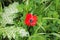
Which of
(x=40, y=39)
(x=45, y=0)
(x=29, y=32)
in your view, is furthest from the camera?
(x=45, y=0)

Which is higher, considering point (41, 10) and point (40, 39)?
point (41, 10)

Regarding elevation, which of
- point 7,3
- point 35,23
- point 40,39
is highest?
point 7,3

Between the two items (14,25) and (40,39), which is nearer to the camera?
(40,39)

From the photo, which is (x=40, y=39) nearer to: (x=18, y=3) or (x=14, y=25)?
(x=14, y=25)

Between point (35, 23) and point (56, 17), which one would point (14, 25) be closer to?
point (35, 23)

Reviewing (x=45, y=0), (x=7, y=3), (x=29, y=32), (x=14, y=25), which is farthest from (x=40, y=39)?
(x=7, y=3)

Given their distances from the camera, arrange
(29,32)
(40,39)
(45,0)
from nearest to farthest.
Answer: (40,39) → (29,32) → (45,0)

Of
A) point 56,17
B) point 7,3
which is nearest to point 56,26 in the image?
point 56,17
